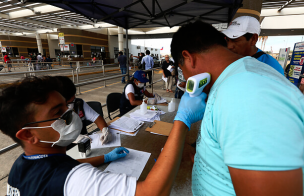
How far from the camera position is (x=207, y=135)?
1.93 feet

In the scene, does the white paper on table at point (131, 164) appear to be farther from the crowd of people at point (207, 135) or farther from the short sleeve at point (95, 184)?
the short sleeve at point (95, 184)

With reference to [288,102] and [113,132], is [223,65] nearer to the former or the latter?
[288,102]

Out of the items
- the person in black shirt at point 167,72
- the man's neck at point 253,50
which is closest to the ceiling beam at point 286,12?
the person in black shirt at point 167,72

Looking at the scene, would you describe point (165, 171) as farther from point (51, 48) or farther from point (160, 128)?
point (51, 48)

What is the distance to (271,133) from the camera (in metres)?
0.35

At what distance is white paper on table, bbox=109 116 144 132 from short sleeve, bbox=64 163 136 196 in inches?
40.6

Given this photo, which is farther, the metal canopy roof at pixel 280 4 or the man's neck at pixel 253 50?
the metal canopy roof at pixel 280 4

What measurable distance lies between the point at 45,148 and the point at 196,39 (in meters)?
1.17

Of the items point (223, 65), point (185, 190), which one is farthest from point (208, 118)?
point (185, 190)

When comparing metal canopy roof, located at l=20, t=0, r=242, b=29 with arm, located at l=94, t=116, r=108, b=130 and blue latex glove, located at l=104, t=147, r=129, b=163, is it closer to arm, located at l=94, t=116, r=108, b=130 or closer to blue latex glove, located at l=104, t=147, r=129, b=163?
arm, located at l=94, t=116, r=108, b=130

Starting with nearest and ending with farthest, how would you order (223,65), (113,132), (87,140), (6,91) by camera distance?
(223,65), (6,91), (87,140), (113,132)

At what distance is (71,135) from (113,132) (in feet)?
2.36

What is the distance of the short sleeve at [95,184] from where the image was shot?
26.8 inches

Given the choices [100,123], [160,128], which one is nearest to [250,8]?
[160,128]
